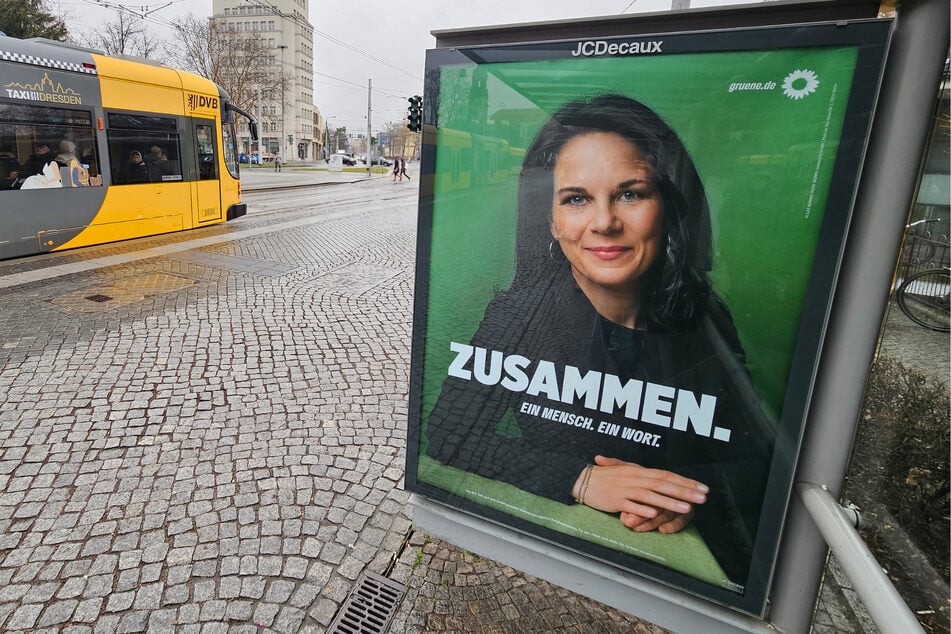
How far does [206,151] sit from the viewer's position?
1322 cm

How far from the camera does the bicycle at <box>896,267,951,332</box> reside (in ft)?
4.76

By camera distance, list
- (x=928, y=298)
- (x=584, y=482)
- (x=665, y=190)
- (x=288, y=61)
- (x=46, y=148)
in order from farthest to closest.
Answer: (x=288, y=61)
(x=46, y=148)
(x=584, y=482)
(x=665, y=190)
(x=928, y=298)

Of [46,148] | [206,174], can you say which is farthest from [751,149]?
[206,174]

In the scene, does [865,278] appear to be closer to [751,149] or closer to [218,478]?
[751,149]

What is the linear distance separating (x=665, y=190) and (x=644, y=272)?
288 mm

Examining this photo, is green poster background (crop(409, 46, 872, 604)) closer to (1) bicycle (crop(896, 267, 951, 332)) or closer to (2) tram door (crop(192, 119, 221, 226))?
(1) bicycle (crop(896, 267, 951, 332))

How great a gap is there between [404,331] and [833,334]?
5.18m

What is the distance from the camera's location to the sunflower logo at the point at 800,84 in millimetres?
1698

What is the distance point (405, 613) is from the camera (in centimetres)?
263

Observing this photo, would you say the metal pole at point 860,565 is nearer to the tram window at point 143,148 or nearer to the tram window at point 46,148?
the tram window at point 46,148

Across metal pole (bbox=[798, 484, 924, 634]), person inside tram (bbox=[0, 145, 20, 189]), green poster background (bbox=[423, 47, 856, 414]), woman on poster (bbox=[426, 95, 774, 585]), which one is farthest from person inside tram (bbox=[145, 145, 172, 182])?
metal pole (bbox=[798, 484, 924, 634])

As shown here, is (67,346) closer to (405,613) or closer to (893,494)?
(405,613)

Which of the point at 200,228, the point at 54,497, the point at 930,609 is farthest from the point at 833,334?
the point at 200,228

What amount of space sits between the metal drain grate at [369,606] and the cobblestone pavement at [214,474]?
57 millimetres
